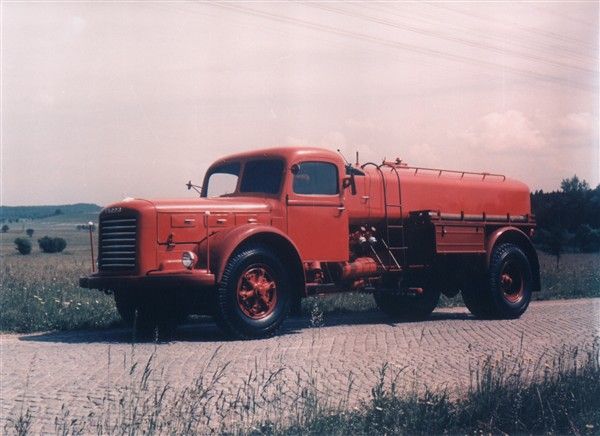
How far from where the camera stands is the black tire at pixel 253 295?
35.0ft

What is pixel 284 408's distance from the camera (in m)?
6.27

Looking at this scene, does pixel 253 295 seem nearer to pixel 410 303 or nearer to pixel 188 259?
pixel 188 259

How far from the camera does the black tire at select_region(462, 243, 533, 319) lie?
1432 centimetres

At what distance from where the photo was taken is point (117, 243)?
1108 cm

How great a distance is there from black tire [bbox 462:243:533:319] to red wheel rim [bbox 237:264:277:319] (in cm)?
484

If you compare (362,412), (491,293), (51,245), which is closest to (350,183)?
(491,293)

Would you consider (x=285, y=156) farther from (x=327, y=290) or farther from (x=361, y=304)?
(x=361, y=304)

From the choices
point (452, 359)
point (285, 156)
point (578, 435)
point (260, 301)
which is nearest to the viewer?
point (578, 435)

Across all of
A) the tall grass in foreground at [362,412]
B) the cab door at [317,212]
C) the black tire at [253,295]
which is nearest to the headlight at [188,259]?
the black tire at [253,295]

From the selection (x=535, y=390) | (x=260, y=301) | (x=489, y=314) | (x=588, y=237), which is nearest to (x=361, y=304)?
(x=489, y=314)

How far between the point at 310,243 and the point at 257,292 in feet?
4.83

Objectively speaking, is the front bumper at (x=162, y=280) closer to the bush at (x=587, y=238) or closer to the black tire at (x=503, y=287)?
the black tire at (x=503, y=287)

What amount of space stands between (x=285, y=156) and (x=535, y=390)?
644cm

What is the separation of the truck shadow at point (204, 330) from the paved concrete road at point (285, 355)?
0.02m
